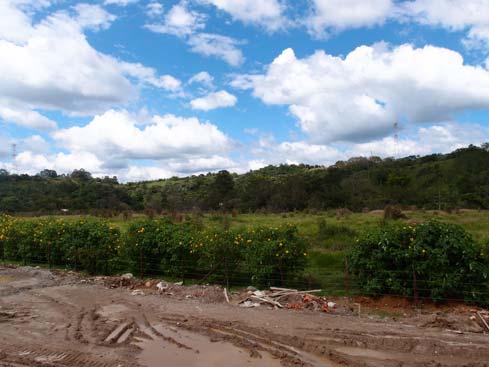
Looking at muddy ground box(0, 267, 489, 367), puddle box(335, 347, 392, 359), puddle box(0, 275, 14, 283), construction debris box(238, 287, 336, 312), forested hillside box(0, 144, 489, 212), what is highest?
forested hillside box(0, 144, 489, 212)

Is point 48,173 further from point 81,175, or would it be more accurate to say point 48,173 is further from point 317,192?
point 317,192

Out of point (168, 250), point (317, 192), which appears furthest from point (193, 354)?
point (317, 192)

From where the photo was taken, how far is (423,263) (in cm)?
979

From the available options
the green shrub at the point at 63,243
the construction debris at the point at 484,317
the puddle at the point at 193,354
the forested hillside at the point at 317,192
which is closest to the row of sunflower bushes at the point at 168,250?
the green shrub at the point at 63,243

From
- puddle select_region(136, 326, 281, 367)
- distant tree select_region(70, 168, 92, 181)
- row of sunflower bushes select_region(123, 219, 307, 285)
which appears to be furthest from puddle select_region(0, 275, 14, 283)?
distant tree select_region(70, 168, 92, 181)

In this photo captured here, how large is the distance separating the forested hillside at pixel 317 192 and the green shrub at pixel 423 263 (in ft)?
88.7

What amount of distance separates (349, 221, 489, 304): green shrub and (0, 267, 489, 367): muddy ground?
0.71m

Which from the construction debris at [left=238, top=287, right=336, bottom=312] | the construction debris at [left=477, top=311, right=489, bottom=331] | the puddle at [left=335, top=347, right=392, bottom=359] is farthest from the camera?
the construction debris at [left=238, top=287, right=336, bottom=312]

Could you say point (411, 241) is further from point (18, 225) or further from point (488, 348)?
point (18, 225)

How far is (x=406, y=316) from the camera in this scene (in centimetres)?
924

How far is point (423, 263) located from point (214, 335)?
470 centimetres

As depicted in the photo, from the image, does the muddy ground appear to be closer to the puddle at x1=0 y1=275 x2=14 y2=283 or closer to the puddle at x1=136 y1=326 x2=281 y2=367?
the puddle at x1=136 y1=326 x2=281 y2=367

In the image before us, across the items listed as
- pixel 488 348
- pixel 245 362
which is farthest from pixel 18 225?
pixel 488 348

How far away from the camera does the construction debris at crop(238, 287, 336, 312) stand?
9914 mm
